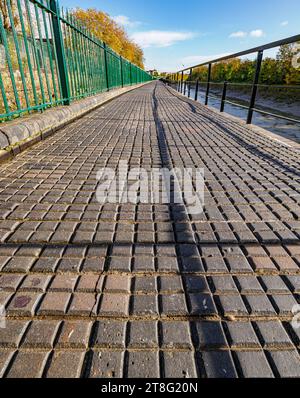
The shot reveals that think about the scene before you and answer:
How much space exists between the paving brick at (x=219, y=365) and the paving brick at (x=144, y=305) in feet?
0.97

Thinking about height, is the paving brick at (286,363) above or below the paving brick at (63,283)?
below

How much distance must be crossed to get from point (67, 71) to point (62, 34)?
694 mm

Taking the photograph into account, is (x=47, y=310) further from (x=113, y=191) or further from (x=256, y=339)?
(x=113, y=191)

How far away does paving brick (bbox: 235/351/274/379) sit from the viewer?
1.02 m

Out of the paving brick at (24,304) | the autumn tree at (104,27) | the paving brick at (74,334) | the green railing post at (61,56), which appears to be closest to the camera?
the paving brick at (74,334)

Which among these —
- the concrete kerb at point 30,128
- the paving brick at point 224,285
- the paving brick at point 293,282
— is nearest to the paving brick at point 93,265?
the paving brick at point 224,285

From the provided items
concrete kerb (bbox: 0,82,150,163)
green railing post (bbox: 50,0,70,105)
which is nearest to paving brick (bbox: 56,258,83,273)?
concrete kerb (bbox: 0,82,150,163)

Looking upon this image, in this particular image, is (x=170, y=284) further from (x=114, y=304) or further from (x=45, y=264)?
(x=45, y=264)

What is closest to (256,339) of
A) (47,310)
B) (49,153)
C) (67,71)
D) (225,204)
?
(47,310)

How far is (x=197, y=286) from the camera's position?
143 centimetres

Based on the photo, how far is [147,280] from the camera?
1.47 meters

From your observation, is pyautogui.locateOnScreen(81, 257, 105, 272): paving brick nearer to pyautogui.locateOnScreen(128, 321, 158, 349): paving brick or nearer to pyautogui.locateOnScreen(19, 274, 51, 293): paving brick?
pyautogui.locateOnScreen(19, 274, 51, 293): paving brick

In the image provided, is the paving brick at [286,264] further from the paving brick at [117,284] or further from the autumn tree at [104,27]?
the autumn tree at [104,27]

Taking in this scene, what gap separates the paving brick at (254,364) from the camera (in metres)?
1.02
